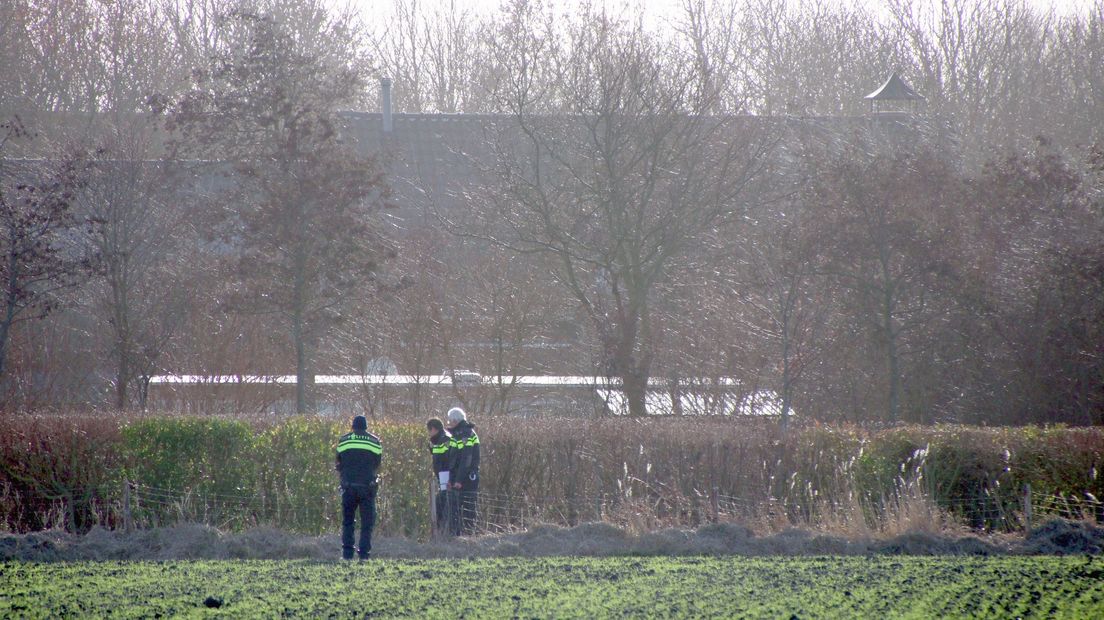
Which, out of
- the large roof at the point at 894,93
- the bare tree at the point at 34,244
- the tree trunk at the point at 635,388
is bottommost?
the tree trunk at the point at 635,388

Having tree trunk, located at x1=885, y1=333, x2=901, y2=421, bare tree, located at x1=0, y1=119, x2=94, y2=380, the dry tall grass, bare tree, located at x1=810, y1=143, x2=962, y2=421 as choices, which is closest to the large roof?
bare tree, located at x1=810, y1=143, x2=962, y2=421

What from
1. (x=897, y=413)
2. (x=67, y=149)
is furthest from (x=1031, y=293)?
(x=67, y=149)

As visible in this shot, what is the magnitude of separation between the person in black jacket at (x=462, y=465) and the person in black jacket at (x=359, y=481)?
1.12 meters

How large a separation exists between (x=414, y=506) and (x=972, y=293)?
10.4 m

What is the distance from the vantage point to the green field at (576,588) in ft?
26.4

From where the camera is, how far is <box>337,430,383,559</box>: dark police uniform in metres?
11.2

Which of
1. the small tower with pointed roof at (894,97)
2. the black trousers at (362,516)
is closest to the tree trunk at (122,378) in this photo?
the black trousers at (362,516)

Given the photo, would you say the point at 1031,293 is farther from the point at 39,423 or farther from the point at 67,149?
the point at 67,149

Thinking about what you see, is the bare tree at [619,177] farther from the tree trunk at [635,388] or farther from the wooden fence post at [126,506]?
the wooden fence post at [126,506]

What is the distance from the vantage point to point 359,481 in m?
11.3

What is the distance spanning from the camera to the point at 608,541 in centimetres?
1170

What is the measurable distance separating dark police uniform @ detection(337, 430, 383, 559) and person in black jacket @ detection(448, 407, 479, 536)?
1120 millimetres

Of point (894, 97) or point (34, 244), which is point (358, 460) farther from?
point (894, 97)

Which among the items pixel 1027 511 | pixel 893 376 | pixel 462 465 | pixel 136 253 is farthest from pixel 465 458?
pixel 136 253
